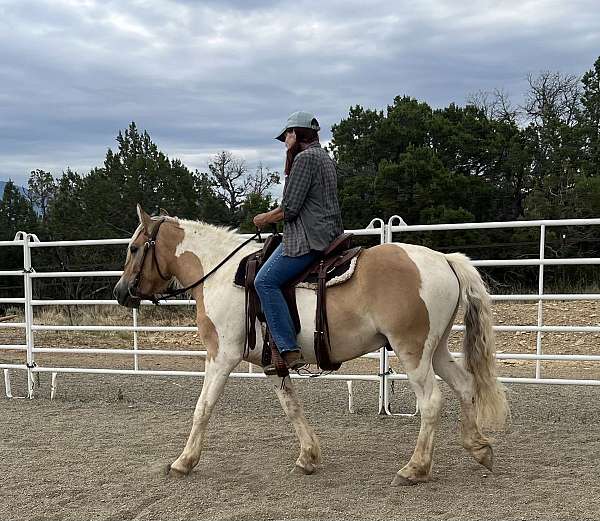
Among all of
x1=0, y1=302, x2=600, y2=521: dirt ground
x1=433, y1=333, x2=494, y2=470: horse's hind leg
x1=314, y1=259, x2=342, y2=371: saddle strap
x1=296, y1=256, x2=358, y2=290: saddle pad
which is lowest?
x1=0, y1=302, x2=600, y2=521: dirt ground

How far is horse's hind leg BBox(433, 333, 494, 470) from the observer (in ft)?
12.7

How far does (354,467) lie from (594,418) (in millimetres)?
2589

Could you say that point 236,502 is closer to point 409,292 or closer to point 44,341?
point 409,292

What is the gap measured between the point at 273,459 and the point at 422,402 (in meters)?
1.30

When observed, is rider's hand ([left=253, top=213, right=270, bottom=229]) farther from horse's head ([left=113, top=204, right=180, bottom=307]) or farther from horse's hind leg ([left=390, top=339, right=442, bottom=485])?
horse's hind leg ([left=390, top=339, right=442, bottom=485])

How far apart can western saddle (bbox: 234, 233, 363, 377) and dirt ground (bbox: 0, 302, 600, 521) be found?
82cm

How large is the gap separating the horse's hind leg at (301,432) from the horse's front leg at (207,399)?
467 millimetres

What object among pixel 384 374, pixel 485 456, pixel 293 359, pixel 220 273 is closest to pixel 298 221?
pixel 220 273

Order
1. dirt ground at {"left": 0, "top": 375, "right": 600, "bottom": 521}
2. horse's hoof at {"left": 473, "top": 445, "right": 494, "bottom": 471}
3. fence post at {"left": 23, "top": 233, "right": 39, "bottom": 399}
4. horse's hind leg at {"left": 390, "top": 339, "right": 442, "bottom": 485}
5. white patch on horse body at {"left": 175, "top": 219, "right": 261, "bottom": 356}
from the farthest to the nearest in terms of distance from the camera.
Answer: fence post at {"left": 23, "top": 233, "right": 39, "bottom": 399}, white patch on horse body at {"left": 175, "top": 219, "right": 261, "bottom": 356}, horse's hoof at {"left": 473, "top": 445, "right": 494, "bottom": 471}, horse's hind leg at {"left": 390, "top": 339, "right": 442, "bottom": 485}, dirt ground at {"left": 0, "top": 375, "right": 600, "bottom": 521}

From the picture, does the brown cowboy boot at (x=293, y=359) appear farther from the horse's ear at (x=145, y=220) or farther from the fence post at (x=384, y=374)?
the fence post at (x=384, y=374)

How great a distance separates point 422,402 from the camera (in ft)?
12.0

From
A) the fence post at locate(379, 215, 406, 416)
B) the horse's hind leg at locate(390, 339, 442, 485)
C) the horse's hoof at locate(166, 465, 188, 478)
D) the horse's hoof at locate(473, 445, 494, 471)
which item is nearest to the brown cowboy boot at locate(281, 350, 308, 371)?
the horse's hind leg at locate(390, 339, 442, 485)

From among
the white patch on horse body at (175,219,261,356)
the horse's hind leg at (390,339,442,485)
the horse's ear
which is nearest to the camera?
the horse's hind leg at (390,339,442,485)

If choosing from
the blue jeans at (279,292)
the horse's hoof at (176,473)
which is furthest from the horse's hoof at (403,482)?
the horse's hoof at (176,473)
